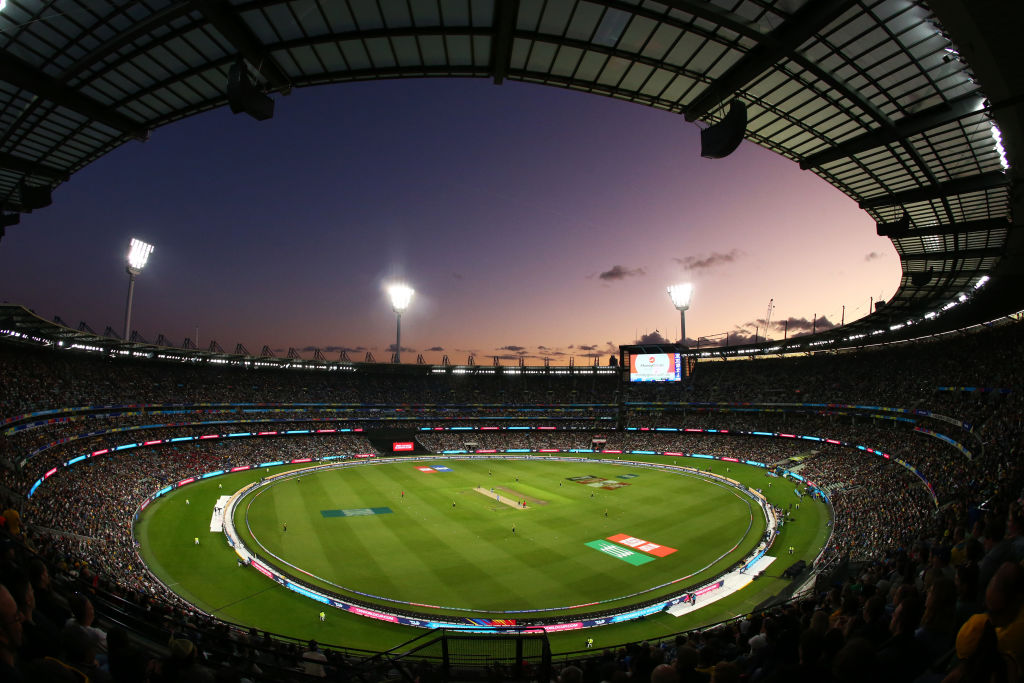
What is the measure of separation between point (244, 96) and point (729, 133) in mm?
12144

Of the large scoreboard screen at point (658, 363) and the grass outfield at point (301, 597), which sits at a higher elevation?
the large scoreboard screen at point (658, 363)

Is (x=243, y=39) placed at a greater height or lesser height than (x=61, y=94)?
greater

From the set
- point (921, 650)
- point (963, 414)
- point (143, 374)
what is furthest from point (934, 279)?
point (143, 374)

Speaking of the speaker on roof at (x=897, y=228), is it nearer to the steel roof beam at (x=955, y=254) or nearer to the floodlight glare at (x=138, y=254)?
the steel roof beam at (x=955, y=254)

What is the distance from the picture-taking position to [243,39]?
12.6m

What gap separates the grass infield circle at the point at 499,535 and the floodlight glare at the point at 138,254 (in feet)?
104

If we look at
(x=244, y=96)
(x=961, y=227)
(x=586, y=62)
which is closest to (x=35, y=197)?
(x=244, y=96)

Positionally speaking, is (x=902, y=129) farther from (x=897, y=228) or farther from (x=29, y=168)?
(x=29, y=168)

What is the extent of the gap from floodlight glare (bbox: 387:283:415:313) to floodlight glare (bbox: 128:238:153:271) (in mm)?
37371

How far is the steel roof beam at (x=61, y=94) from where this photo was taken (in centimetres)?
1396

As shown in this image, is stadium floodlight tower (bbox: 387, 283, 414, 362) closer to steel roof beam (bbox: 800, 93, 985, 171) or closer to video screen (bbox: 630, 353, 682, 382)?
video screen (bbox: 630, 353, 682, 382)

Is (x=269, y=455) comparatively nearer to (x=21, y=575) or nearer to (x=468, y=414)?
(x=468, y=414)

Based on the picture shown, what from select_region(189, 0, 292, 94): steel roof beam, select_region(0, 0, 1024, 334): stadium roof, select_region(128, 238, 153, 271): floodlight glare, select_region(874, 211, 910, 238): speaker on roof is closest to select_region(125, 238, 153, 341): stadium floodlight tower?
select_region(128, 238, 153, 271): floodlight glare

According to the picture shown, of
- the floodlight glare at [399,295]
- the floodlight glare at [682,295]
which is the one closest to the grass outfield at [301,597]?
the floodlight glare at [682,295]
